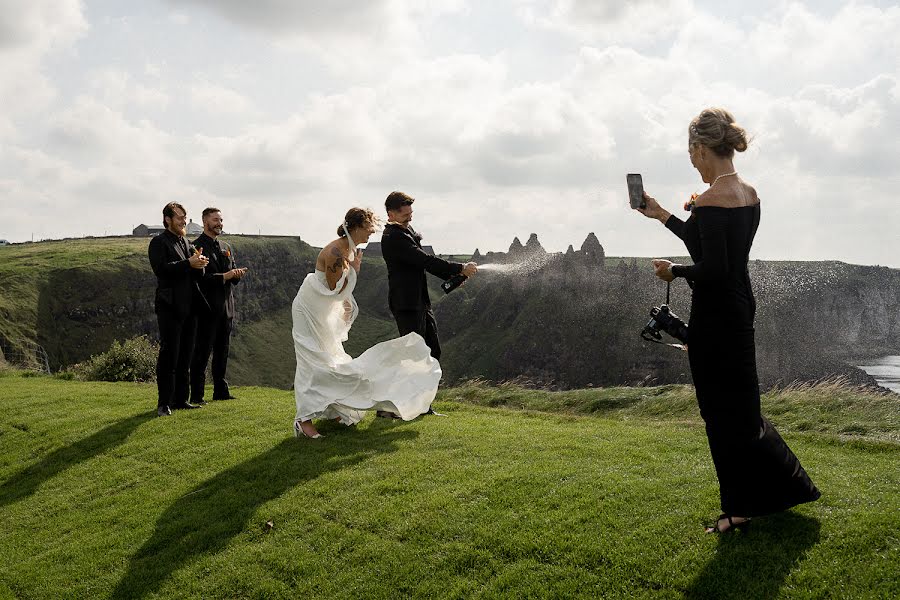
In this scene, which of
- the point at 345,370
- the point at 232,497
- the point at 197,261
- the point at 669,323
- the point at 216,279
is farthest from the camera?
the point at 216,279

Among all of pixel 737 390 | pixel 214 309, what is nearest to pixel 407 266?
pixel 214 309

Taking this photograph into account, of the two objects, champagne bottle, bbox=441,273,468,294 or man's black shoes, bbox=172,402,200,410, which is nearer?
champagne bottle, bbox=441,273,468,294

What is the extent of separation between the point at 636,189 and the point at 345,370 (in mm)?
6095

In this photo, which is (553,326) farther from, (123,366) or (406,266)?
(406,266)

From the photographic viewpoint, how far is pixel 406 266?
1152cm

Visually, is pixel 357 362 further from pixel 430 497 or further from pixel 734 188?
pixel 734 188

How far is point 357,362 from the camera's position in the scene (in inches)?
432

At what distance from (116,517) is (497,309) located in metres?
167

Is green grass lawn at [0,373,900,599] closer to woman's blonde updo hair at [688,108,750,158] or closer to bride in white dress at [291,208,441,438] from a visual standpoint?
bride in white dress at [291,208,441,438]

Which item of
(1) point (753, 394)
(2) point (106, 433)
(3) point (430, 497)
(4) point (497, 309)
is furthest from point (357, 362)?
(4) point (497, 309)

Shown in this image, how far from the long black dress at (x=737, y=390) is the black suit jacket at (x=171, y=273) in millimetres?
10977

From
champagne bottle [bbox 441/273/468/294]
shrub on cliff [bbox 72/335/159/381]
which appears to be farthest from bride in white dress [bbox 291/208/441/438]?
shrub on cliff [bbox 72/335/159/381]

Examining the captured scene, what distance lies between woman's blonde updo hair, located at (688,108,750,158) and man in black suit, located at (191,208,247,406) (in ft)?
38.2

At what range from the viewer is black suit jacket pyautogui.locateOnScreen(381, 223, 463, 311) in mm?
11258
